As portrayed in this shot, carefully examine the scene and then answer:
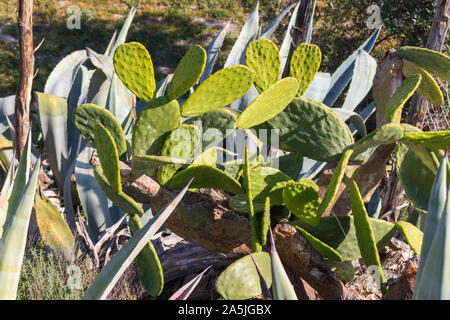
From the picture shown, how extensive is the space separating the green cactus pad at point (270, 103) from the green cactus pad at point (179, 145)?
13 cm

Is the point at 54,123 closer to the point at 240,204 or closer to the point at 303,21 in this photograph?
the point at 303,21

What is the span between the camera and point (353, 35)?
548 centimetres

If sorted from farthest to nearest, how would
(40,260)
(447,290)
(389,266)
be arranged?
(40,260) → (389,266) → (447,290)

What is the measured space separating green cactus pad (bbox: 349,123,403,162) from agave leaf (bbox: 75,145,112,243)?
4.10ft

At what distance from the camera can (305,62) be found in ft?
4.98

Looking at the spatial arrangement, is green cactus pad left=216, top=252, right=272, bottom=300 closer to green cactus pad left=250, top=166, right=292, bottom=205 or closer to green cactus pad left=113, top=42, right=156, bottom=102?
green cactus pad left=250, top=166, right=292, bottom=205

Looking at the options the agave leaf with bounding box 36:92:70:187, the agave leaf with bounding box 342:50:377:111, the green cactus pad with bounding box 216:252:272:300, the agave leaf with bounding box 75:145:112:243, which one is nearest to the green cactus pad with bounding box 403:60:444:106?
the agave leaf with bounding box 342:50:377:111

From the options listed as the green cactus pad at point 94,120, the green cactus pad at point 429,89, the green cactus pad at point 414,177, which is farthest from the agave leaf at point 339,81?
the green cactus pad at point 94,120

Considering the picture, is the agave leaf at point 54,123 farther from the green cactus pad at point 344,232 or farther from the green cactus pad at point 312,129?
the green cactus pad at point 344,232

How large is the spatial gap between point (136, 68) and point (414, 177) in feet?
3.03

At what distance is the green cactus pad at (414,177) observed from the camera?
155cm

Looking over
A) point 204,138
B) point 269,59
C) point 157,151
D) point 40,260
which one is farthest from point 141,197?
point 40,260

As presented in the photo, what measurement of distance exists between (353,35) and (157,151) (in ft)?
14.9
